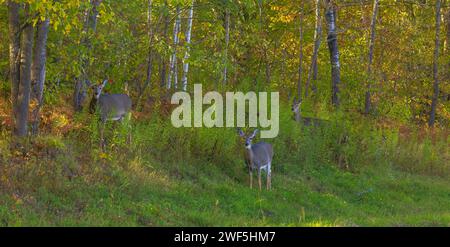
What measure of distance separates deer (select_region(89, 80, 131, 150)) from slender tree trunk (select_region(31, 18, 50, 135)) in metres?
1.87

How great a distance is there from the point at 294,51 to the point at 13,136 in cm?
1861

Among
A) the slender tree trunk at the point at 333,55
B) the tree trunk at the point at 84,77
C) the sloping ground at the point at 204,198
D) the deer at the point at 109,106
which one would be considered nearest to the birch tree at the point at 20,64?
the sloping ground at the point at 204,198

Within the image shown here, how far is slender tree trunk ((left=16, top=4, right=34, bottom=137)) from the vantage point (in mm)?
12375

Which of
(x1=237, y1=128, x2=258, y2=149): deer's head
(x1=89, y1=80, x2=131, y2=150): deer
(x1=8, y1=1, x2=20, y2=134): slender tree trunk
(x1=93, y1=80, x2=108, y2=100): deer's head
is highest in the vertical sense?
(x1=8, y1=1, x2=20, y2=134): slender tree trunk

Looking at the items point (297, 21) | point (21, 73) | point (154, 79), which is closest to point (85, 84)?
point (21, 73)

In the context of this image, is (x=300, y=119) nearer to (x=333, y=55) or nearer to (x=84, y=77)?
(x=333, y=55)

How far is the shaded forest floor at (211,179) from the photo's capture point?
11.5 meters

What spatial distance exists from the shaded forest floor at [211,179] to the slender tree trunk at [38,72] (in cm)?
51

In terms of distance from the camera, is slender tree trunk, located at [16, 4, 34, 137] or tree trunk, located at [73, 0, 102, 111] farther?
tree trunk, located at [73, 0, 102, 111]

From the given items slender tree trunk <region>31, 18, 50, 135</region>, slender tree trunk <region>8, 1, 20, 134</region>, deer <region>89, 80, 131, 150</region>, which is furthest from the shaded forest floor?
slender tree trunk <region>8, 1, 20, 134</region>

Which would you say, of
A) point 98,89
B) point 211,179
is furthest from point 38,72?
point 211,179

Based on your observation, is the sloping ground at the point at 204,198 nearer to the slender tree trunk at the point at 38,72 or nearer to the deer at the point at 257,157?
the deer at the point at 257,157

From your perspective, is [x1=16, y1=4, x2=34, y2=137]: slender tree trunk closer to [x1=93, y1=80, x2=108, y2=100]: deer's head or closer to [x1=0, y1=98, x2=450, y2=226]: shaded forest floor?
[x1=0, y1=98, x2=450, y2=226]: shaded forest floor

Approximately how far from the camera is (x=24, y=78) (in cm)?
1238
